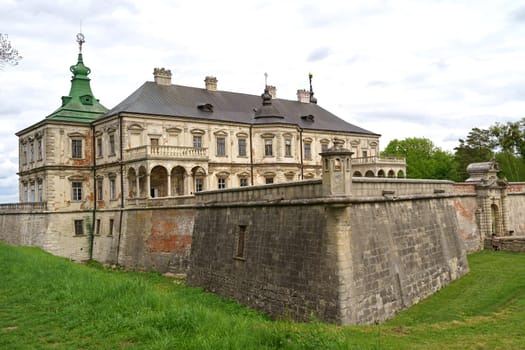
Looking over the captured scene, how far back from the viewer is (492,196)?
28031 mm

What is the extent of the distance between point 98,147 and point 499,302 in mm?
27461

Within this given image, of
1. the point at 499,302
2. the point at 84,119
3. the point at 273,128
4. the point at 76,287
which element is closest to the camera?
the point at 76,287

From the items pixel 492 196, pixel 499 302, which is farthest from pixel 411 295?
pixel 492 196

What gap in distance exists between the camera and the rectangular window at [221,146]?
3600 cm

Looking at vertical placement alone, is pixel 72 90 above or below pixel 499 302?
above

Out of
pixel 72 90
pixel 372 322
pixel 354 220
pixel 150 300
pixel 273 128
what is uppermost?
pixel 72 90

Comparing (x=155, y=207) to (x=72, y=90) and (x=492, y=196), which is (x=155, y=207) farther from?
(x=492, y=196)

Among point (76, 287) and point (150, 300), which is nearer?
point (150, 300)

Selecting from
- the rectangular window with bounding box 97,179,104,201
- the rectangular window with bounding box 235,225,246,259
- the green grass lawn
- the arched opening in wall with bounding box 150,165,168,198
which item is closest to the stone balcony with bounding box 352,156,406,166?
the arched opening in wall with bounding box 150,165,168,198

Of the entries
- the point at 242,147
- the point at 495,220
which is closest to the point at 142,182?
the point at 242,147

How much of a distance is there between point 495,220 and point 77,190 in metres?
27.6

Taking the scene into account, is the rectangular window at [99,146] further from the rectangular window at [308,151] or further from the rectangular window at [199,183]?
the rectangular window at [308,151]

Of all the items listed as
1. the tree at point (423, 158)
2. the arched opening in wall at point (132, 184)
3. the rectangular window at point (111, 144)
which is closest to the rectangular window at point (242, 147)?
the arched opening in wall at point (132, 184)

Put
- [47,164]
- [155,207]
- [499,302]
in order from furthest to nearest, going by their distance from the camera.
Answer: [47,164] < [155,207] < [499,302]
